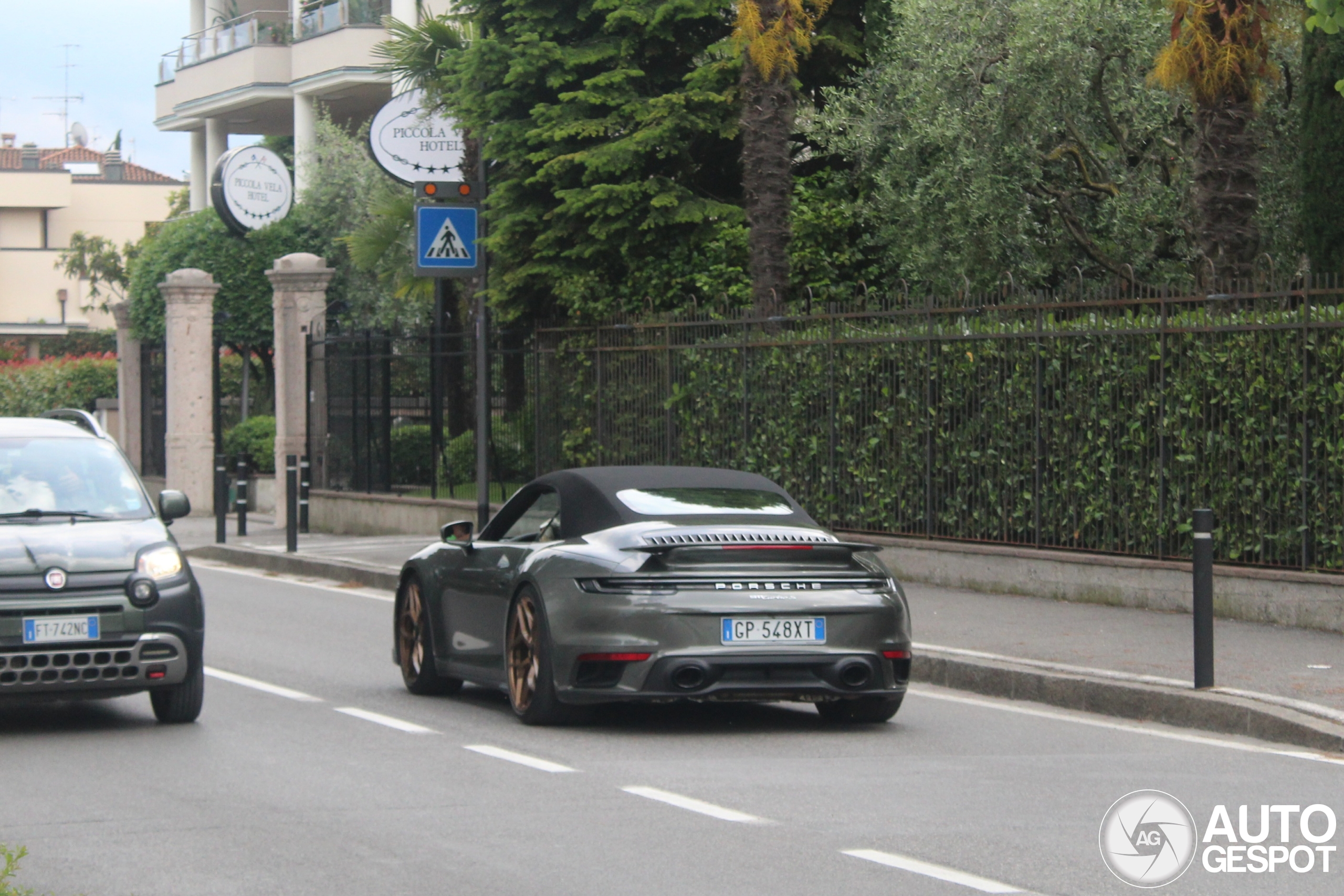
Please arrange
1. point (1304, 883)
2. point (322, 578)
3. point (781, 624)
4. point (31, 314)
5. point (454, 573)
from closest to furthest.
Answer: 1. point (1304, 883)
2. point (781, 624)
3. point (454, 573)
4. point (322, 578)
5. point (31, 314)

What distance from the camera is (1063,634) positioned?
42.9ft

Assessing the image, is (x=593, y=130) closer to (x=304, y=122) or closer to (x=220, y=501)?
(x=220, y=501)

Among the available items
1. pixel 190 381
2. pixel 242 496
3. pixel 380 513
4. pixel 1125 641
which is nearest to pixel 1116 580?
pixel 1125 641

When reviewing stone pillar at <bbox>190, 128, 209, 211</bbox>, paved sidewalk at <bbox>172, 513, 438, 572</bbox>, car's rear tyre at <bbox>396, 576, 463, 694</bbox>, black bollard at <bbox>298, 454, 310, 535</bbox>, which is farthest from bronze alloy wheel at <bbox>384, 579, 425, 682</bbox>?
stone pillar at <bbox>190, 128, 209, 211</bbox>

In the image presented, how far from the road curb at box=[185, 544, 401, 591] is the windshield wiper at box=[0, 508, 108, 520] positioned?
303 inches

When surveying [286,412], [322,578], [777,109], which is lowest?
[322,578]

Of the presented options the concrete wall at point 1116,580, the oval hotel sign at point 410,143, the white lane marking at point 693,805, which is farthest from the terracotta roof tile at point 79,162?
the white lane marking at point 693,805

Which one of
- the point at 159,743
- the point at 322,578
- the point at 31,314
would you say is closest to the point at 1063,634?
the point at 159,743

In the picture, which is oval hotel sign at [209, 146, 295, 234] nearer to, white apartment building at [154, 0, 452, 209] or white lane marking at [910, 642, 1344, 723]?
white apartment building at [154, 0, 452, 209]

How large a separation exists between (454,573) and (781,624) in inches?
91.1

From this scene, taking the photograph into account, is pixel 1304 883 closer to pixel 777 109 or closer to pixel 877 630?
pixel 877 630

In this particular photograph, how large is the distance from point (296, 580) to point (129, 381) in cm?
1810

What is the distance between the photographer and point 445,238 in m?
19.7

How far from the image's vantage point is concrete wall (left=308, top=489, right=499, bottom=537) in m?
24.4
